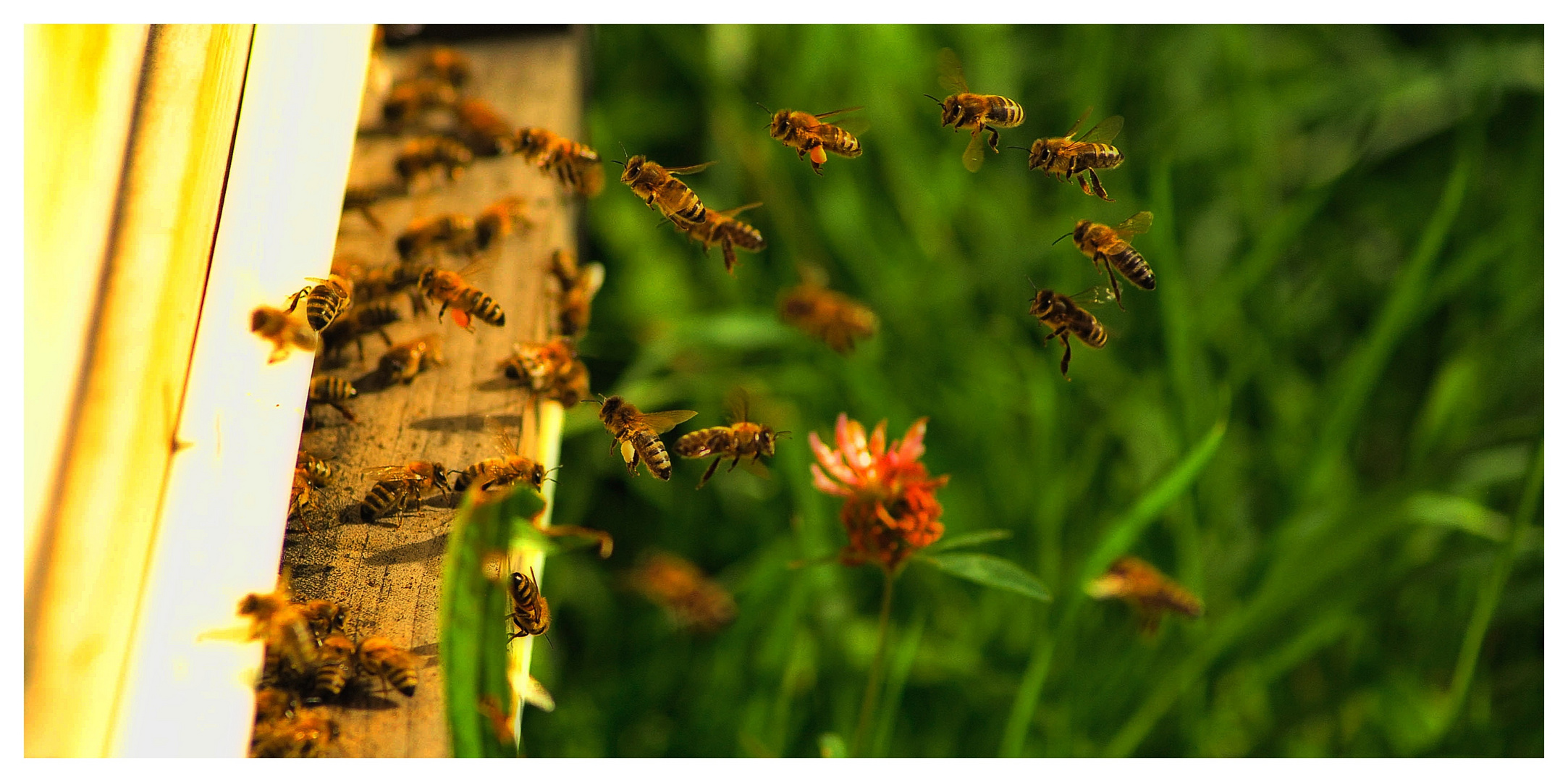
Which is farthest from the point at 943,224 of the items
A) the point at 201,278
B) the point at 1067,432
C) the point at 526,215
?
the point at 201,278

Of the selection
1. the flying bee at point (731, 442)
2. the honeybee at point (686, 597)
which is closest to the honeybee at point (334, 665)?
the flying bee at point (731, 442)

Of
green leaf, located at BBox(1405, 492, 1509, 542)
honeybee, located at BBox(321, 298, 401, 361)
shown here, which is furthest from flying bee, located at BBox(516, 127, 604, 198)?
green leaf, located at BBox(1405, 492, 1509, 542)

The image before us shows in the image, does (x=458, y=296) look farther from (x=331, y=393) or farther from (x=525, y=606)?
(x=525, y=606)

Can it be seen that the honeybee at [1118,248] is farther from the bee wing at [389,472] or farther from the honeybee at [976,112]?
the bee wing at [389,472]

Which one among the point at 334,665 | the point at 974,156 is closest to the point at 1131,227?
the point at 974,156

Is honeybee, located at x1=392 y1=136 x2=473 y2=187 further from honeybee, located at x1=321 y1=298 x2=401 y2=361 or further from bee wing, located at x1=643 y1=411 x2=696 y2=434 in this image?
bee wing, located at x1=643 y1=411 x2=696 y2=434

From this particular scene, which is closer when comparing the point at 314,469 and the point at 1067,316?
the point at 314,469

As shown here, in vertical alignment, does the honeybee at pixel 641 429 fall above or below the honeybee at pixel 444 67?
below
